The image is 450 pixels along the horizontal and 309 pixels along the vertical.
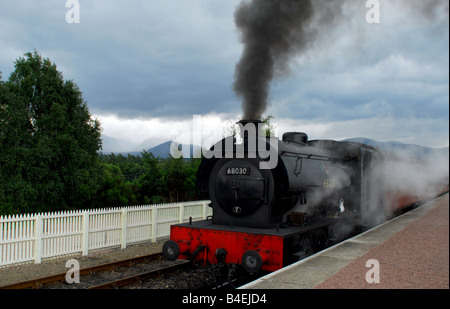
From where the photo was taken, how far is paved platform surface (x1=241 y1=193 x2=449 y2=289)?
5.43 meters

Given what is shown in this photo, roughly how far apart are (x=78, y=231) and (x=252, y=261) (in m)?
5.51

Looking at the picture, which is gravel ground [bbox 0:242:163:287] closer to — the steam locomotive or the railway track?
the railway track

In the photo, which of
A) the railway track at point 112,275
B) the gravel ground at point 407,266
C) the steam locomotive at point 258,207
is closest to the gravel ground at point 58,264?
the railway track at point 112,275

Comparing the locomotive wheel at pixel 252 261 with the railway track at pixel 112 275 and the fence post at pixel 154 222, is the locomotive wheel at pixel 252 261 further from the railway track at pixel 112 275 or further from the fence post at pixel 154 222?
the fence post at pixel 154 222

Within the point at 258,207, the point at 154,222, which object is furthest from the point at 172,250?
the point at 154,222

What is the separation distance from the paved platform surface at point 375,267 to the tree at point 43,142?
43.6ft

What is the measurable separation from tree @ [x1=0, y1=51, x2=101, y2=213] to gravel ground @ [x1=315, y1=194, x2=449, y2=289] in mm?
14063

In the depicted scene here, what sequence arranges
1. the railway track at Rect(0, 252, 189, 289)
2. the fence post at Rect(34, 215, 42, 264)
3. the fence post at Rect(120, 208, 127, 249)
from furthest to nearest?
the fence post at Rect(120, 208, 127, 249) < the fence post at Rect(34, 215, 42, 264) < the railway track at Rect(0, 252, 189, 289)

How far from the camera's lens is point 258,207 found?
22.6ft

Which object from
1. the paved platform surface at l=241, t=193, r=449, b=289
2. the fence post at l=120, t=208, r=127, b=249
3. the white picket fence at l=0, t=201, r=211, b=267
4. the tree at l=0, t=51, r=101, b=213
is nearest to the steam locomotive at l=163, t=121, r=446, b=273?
the paved platform surface at l=241, t=193, r=449, b=289

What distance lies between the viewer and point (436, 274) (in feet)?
18.7

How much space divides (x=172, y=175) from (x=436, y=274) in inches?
679

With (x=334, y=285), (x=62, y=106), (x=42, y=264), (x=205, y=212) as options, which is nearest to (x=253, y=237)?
(x=334, y=285)
